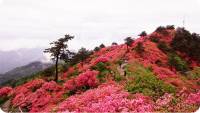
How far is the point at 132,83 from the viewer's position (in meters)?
40.3

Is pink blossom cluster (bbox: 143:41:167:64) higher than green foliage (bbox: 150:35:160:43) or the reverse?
the reverse

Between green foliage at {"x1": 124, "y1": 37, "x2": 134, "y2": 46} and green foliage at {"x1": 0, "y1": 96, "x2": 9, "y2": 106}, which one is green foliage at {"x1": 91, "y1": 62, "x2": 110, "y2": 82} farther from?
green foliage at {"x1": 124, "y1": 37, "x2": 134, "y2": 46}

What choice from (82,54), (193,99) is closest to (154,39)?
(82,54)

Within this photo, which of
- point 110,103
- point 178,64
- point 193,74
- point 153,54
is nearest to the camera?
point 110,103

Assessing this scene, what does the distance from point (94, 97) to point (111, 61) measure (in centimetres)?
2072

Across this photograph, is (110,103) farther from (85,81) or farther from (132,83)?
(85,81)

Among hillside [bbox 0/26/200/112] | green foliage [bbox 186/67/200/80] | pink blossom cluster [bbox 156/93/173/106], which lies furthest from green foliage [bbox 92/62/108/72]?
pink blossom cluster [bbox 156/93/173/106]

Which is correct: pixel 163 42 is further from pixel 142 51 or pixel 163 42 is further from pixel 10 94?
pixel 10 94

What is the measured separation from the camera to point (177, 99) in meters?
32.3

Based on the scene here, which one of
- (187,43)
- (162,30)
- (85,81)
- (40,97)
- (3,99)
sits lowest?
(3,99)

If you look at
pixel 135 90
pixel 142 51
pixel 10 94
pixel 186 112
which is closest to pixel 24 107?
pixel 10 94

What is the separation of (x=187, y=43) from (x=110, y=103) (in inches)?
1567

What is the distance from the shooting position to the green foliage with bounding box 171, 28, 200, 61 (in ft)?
222

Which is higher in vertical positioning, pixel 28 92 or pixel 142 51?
pixel 142 51
